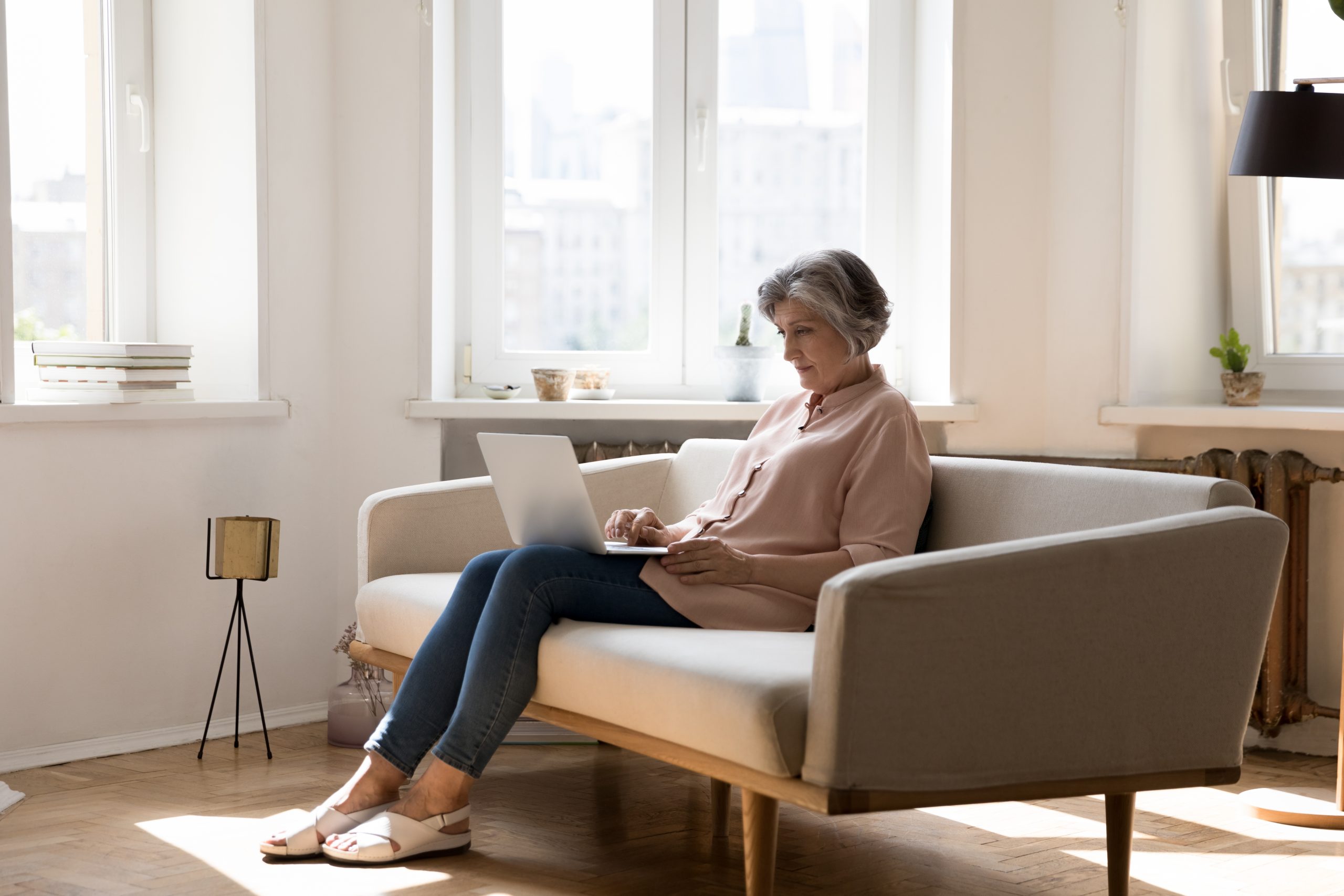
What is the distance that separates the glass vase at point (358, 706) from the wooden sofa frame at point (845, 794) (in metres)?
1.17

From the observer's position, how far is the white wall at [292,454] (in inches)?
126

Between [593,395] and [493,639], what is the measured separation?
1.50 metres

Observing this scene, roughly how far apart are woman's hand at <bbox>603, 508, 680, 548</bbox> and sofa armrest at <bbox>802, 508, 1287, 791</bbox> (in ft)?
2.54

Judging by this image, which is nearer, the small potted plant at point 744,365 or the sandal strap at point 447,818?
the sandal strap at point 447,818

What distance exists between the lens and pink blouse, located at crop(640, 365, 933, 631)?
7.62ft

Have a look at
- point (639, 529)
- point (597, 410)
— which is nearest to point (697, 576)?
point (639, 529)

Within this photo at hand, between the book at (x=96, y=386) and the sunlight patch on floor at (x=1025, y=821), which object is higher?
the book at (x=96, y=386)

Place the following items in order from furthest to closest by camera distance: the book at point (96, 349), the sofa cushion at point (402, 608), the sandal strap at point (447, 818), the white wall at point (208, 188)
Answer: the white wall at point (208, 188) → the book at point (96, 349) → the sofa cushion at point (402, 608) → the sandal strap at point (447, 818)

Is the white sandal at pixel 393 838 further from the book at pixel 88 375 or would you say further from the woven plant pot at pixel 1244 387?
the woven plant pot at pixel 1244 387

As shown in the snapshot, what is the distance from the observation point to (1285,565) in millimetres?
3371

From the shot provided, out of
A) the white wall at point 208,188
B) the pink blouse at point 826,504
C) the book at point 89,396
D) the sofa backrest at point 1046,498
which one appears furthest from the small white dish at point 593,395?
Result: the sofa backrest at point 1046,498

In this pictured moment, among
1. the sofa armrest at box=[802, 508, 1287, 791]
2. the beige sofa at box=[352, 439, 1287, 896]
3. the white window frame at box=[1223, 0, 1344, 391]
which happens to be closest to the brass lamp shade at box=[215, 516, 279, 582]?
the beige sofa at box=[352, 439, 1287, 896]

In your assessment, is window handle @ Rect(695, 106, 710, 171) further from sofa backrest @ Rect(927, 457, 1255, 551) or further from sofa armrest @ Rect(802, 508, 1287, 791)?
sofa armrest @ Rect(802, 508, 1287, 791)

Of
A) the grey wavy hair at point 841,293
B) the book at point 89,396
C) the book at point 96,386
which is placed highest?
the grey wavy hair at point 841,293
